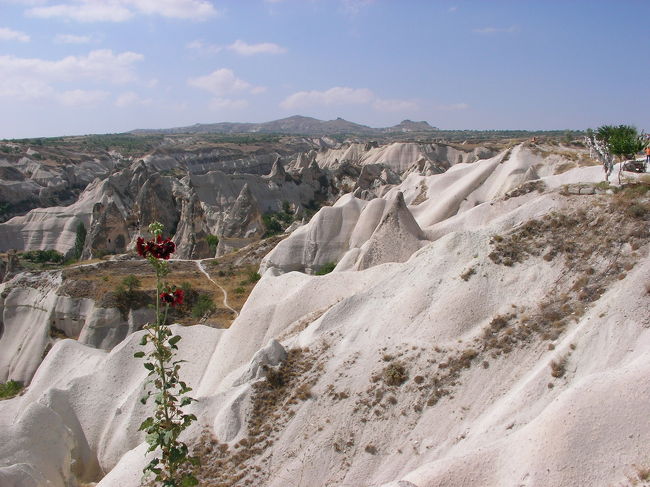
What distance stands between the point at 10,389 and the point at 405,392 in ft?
65.9

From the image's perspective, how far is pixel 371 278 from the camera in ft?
63.3

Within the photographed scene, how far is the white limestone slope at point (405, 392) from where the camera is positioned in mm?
9750

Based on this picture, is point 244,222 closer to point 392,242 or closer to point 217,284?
point 217,284

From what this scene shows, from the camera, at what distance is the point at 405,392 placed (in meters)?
13.2

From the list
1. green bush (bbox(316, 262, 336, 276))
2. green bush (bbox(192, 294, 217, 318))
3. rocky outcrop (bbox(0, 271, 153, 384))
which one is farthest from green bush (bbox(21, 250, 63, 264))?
green bush (bbox(316, 262, 336, 276))

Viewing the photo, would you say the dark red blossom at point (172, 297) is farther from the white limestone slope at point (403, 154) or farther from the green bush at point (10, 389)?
the white limestone slope at point (403, 154)

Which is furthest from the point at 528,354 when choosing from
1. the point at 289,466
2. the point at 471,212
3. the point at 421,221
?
the point at 421,221

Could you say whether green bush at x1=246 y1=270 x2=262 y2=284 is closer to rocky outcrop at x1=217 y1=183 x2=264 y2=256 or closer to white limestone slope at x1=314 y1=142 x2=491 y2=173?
rocky outcrop at x1=217 y1=183 x2=264 y2=256

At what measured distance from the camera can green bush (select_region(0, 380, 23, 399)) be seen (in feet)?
79.3

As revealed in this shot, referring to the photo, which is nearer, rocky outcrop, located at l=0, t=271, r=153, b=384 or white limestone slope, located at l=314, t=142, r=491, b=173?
rocky outcrop, located at l=0, t=271, r=153, b=384

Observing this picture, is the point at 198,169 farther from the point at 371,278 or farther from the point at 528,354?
the point at 528,354

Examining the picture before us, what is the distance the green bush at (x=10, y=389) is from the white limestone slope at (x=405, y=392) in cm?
388

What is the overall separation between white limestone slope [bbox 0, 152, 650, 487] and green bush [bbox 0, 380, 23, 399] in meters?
3.88

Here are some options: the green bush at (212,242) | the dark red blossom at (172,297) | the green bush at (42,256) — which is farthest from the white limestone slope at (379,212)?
the green bush at (42,256)
